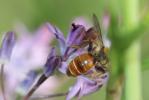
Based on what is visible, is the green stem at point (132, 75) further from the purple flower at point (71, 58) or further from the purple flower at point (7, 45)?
the purple flower at point (7, 45)

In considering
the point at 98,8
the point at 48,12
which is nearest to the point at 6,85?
the point at 48,12

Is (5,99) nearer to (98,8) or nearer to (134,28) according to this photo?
(134,28)

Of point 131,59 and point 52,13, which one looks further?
point 52,13

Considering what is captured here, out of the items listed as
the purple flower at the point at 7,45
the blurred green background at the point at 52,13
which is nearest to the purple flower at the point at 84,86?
the purple flower at the point at 7,45

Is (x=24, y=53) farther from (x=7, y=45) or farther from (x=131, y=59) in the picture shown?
(x=131, y=59)

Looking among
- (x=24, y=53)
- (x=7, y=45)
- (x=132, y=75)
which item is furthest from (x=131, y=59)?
(x=24, y=53)

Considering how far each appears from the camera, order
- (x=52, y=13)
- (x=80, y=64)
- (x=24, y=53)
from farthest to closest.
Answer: (x=52, y=13)
(x=24, y=53)
(x=80, y=64)

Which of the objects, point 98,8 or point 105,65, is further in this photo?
point 98,8
